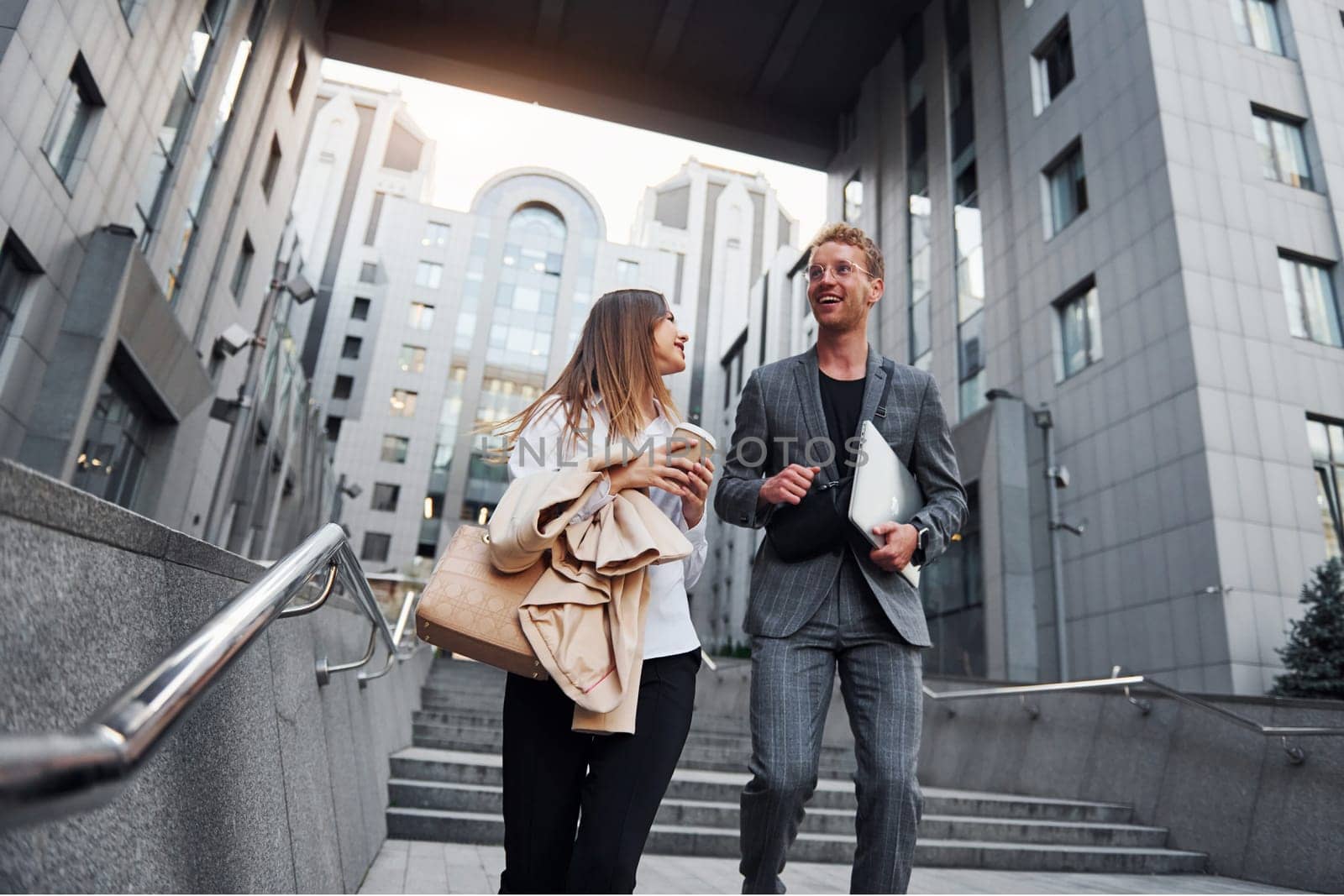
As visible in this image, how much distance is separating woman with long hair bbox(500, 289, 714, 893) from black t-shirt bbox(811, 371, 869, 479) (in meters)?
0.68

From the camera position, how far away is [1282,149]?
557 inches

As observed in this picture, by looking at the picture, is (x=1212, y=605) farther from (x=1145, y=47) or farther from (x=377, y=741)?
(x=377, y=741)

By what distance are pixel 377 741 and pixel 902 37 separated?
24.3 m

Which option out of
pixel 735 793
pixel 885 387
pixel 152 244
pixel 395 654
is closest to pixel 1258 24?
pixel 735 793

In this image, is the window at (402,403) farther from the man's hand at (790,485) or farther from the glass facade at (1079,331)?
the man's hand at (790,485)

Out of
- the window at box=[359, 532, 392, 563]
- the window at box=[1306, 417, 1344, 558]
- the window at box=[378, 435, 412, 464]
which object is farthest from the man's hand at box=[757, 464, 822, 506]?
the window at box=[378, 435, 412, 464]

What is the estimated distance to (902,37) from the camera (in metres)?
24.1

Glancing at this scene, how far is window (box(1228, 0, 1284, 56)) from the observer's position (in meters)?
14.7

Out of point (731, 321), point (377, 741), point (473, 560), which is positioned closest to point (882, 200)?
point (377, 741)

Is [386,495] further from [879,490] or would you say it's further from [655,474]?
[655,474]

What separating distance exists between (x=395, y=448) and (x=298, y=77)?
23.4 meters

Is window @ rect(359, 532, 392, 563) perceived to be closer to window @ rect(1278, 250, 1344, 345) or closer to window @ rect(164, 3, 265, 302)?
window @ rect(164, 3, 265, 302)

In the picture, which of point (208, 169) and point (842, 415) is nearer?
point (842, 415)

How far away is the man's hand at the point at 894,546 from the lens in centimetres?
255
